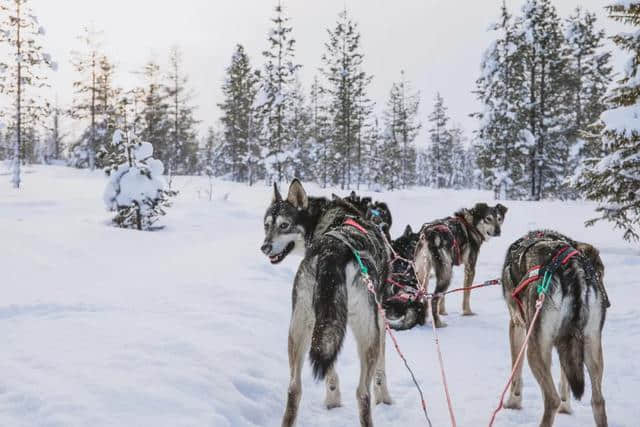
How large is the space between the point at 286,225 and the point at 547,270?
236 centimetres

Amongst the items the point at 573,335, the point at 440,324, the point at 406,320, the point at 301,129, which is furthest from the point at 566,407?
the point at 301,129

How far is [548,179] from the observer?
31.7 meters

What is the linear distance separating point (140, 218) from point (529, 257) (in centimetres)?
1226

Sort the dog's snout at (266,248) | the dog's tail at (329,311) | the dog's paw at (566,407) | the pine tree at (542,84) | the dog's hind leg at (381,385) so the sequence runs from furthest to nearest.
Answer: the pine tree at (542,84) → the dog's snout at (266,248) → the dog's hind leg at (381,385) → the dog's paw at (566,407) → the dog's tail at (329,311)

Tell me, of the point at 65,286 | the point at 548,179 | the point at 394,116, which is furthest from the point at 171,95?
the point at 65,286

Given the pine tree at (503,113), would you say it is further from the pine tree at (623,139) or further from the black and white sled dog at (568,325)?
the black and white sled dog at (568,325)

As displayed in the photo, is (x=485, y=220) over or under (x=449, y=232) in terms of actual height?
over

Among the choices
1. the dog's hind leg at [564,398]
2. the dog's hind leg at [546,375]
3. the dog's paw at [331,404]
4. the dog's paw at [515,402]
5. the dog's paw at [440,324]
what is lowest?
the dog's paw at [440,324]

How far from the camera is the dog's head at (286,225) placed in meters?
4.22

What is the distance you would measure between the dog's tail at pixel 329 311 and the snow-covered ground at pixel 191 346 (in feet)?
3.04

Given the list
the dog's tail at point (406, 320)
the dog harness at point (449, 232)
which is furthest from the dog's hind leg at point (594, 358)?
the dog harness at point (449, 232)

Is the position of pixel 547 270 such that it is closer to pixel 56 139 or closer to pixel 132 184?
pixel 132 184

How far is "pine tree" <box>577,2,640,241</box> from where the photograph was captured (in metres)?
8.62

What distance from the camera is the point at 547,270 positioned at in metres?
2.93
